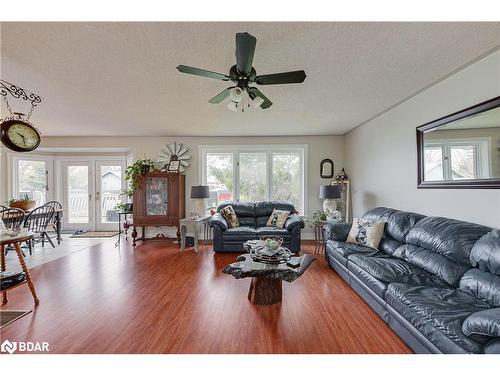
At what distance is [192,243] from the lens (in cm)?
503

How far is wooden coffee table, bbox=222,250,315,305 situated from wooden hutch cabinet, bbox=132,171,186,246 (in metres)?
2.86

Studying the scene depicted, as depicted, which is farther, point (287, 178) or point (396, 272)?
point (287, 178)

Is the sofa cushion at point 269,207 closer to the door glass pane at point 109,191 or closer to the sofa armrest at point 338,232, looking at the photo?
the sofa armrest at point 338,232

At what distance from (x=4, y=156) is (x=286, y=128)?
6.65 m

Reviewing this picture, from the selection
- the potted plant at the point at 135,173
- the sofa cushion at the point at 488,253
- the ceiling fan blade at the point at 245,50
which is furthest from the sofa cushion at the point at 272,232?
the ceiling fan blade at the point at 245,50

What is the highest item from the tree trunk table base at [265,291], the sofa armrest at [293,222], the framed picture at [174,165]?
the framed picture at [174,165]

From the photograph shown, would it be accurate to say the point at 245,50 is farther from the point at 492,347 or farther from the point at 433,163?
the point at 433,163

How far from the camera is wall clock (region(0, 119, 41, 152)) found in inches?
99.2

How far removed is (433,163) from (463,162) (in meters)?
0.40

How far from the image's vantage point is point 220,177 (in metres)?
5.47

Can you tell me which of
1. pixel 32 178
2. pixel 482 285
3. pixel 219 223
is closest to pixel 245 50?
pixel 482 285

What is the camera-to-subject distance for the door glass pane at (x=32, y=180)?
5827 millimetres

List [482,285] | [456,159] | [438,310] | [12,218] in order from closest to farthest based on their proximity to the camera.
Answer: [438,310] → [482,285] → [456,159] → [12,218]

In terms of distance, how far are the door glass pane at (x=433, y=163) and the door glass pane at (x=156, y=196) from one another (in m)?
4.54
